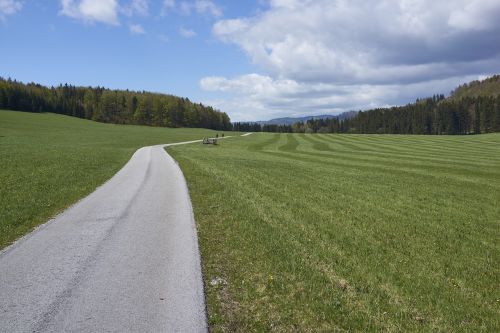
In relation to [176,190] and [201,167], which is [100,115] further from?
[176,190]

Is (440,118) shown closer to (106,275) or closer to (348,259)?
(348,259)

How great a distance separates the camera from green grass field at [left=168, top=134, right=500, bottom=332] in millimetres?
6270

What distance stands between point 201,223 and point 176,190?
21.2 feet

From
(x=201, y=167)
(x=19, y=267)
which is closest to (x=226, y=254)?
(x=19, y=267)

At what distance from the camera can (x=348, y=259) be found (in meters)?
8.95

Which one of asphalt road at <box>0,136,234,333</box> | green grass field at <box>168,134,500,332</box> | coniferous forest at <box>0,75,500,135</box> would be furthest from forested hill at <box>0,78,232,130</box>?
asphalt road at <box>0,136,234,333</box>

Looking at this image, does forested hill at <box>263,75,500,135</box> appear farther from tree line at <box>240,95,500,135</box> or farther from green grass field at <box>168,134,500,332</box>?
green grass field at <box>168,134,500,332</box>

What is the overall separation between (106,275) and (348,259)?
5.46 m

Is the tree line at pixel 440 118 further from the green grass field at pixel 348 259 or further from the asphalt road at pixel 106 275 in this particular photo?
the asphalt road at pixel 106 275

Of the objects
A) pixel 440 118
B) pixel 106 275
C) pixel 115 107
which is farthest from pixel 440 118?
pixel 106 275

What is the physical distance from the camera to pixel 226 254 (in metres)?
9.37

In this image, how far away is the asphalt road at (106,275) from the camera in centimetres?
591

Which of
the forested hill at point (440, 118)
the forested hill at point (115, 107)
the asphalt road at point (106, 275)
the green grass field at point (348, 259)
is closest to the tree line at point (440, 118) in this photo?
the forested hill at point (440, 118)

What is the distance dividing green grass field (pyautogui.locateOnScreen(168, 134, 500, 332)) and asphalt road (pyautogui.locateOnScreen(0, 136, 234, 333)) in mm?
559
